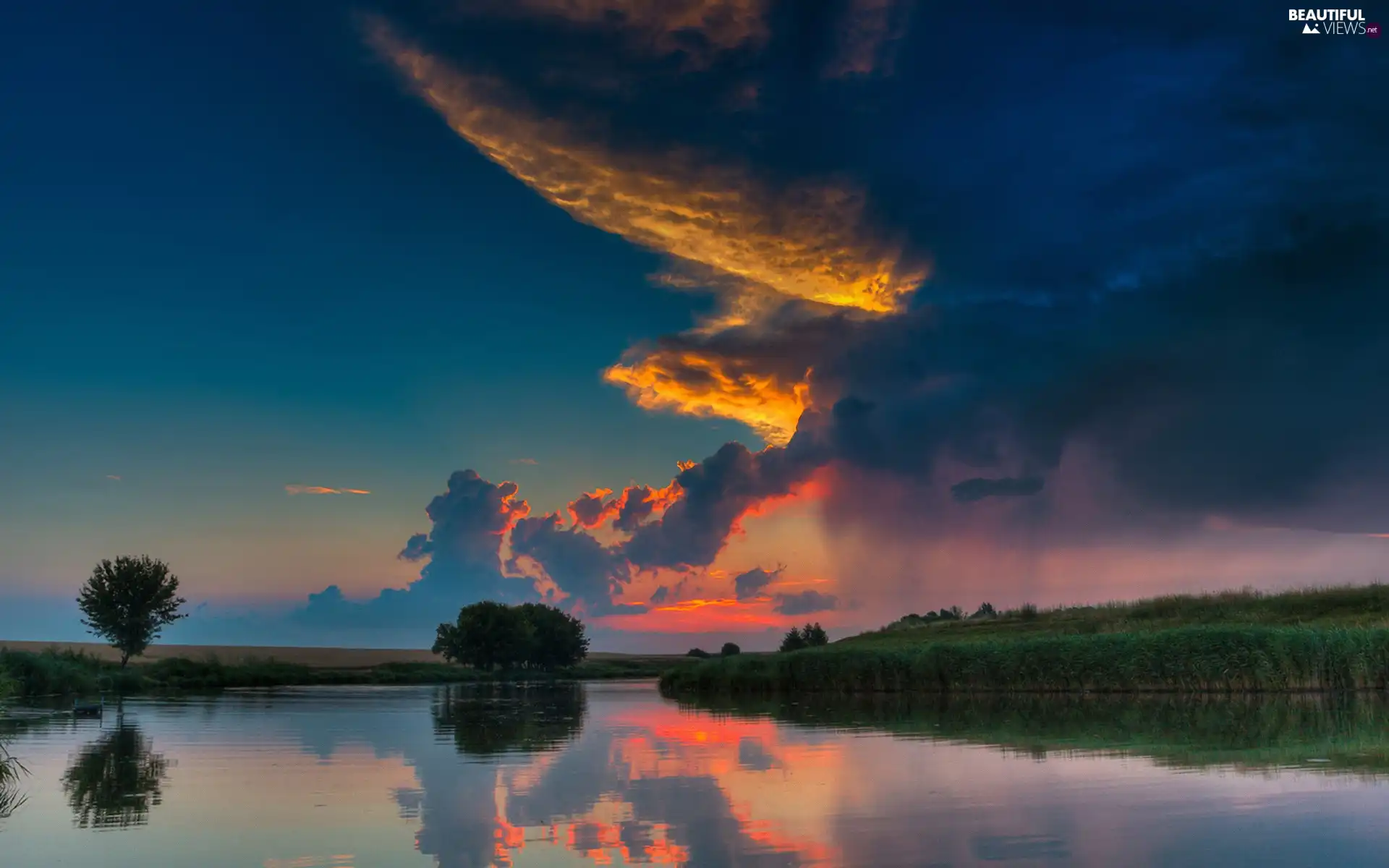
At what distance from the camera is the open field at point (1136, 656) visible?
123 feet

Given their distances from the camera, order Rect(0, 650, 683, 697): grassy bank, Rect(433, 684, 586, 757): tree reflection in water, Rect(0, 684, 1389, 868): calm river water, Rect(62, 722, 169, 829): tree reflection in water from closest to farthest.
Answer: Rect(0, 684, 1389, 868): calm river water < Rect(62, 722, 169, 829): tree reflection in water < Rect(433, 684, 586, 757): tree reflection in water < Rect(0, 650, 683, 697): grassy bank

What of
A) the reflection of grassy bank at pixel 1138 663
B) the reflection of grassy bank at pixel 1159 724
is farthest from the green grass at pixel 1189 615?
the reflection of grassy bank at pixel 1159 724

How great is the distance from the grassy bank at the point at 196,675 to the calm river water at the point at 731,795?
7233mm

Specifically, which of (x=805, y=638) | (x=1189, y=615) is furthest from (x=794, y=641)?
(x=1189, y=615)

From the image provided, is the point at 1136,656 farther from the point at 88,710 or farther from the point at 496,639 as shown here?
the point at 496,639

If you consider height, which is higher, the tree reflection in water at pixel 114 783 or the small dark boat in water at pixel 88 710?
the tree reflection in water at pixel 114 783

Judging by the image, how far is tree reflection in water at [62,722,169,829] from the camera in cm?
1384

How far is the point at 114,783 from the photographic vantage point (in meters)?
17.4

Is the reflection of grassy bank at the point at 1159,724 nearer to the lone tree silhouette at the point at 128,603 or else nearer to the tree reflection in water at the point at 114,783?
the tree reflection in water at the point at 114,783

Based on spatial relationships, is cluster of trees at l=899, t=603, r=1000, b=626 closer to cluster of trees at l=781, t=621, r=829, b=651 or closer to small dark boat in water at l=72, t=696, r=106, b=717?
cluster of trees at l=781, t=621, r=829, b=651

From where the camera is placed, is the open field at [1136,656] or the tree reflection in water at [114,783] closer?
the tree reflection in water at [114,783]

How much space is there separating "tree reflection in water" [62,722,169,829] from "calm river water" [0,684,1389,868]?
103 millimetres

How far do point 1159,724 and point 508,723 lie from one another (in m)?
22.2

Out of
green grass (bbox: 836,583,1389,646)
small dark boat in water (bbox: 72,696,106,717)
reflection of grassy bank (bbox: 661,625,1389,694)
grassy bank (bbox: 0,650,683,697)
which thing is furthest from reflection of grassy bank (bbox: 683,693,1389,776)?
small dark boat in water (bbox: 72,696,106,717)
